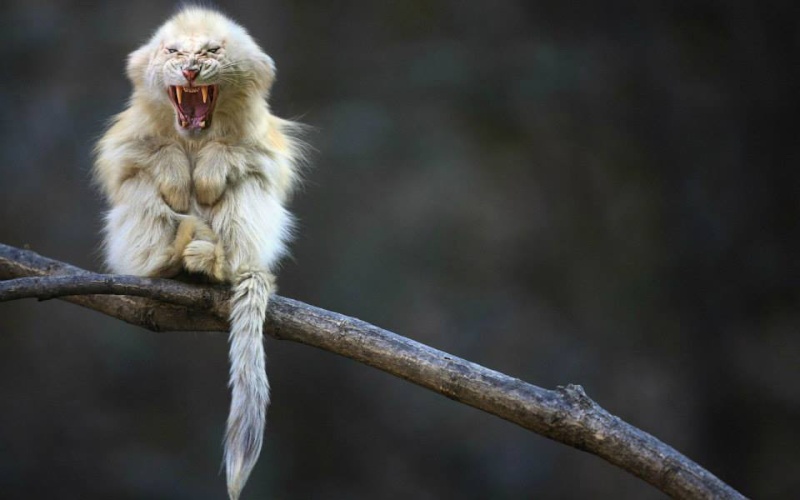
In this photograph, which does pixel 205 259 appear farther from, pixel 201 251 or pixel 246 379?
pixel 246 379

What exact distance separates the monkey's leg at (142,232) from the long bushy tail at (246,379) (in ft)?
0.85

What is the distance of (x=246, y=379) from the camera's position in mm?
2963

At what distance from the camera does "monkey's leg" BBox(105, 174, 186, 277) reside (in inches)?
126

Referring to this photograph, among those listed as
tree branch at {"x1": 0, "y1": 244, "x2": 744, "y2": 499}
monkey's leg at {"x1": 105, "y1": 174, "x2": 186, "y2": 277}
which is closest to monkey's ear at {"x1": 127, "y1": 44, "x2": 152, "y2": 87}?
monkey's leg at {"x1": 105, "y1": 174, "x2": 186, "y2": 277}

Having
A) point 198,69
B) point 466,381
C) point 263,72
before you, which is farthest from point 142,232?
point 466,381

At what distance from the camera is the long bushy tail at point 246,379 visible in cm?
280

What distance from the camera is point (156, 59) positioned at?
3.23 meters

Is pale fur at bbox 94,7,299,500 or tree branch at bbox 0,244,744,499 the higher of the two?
pale fur at bbox 94,7,299,500

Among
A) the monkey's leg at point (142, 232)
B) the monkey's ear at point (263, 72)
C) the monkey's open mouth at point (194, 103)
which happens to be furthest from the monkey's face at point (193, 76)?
the monkey's leg at point (142, 232)

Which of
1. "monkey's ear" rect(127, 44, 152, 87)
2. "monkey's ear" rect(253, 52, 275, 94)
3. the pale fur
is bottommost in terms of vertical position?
the pale fur

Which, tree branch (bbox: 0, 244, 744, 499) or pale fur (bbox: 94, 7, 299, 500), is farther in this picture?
pale fur (bbox: 94, 7, 299, 500)

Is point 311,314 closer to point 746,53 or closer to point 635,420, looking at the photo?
point 635,420

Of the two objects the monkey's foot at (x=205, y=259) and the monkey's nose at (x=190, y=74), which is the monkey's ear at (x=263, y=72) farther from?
the monkey's foot at (x=205, y=259)

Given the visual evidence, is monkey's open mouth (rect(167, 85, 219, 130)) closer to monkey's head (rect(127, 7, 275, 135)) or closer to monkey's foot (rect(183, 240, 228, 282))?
monkey's head (rect(127, 7, 275, 135))
